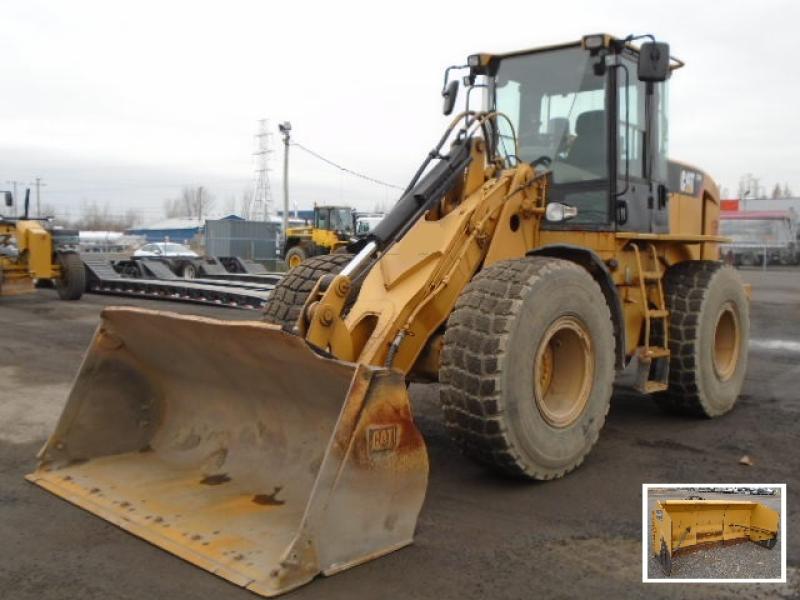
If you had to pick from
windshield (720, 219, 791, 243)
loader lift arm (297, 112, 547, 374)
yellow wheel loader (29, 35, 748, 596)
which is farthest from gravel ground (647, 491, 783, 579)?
windshield (720, 219, 791, 243)

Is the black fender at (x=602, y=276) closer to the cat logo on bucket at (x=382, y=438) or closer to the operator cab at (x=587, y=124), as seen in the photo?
the operator cab at (x=587, y=124)

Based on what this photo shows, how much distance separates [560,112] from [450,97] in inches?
34.5

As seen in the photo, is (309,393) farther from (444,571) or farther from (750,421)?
(750,421)

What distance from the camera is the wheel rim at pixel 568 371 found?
4.88 metres

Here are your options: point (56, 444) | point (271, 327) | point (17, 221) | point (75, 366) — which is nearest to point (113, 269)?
point (17, 221)

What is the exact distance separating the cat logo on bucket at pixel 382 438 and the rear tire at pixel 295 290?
1.85m

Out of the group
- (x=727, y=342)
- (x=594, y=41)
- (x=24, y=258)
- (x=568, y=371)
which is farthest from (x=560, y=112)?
(x=24, y=258)

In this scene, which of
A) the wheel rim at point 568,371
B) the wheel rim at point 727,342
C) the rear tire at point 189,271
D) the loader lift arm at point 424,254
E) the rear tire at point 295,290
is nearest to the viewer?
the loader lift arm at point 424,254

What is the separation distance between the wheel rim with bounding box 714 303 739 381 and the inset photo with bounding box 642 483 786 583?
3.52m

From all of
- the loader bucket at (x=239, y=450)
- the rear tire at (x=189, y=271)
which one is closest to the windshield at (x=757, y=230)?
the rear tire at (x=189, y=271)

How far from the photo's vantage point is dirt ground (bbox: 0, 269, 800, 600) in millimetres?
3406

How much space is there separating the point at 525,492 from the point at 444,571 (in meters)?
1.13

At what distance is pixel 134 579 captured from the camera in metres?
3.45

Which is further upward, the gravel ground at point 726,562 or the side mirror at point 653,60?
the side mirror at point 653,60
